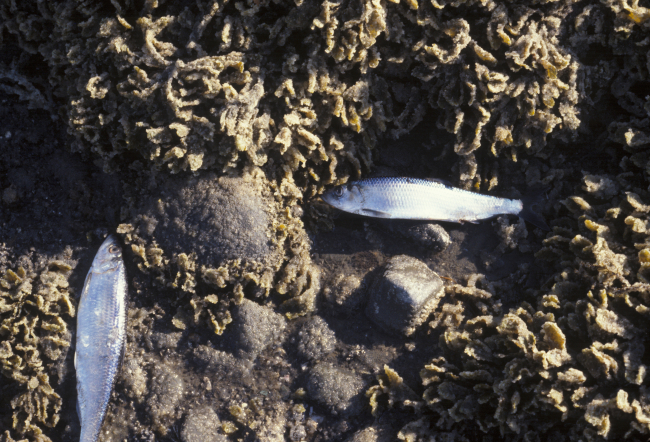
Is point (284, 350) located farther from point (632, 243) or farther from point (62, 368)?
point (632, 243)

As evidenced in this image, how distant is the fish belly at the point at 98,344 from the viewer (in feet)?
11.9

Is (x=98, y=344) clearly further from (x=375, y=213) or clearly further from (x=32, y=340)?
(x=375, y=213)

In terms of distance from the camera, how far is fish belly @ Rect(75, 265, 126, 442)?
3.61m

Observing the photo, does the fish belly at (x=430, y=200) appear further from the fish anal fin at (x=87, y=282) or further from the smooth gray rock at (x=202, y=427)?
the fish anal fin at (x=87, y=282)

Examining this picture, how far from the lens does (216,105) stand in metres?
3.50

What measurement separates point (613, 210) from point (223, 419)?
12.3 feet

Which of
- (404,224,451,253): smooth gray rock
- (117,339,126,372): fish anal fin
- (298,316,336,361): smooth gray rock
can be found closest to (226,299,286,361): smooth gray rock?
(298,316,336,361): smooth gray rock

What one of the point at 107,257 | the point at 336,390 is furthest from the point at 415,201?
the point at 107,257

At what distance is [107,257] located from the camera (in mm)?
3801

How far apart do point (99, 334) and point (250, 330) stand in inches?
52.1

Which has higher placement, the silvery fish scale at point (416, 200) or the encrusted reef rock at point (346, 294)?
the silvery fish scale at point (416, 200)

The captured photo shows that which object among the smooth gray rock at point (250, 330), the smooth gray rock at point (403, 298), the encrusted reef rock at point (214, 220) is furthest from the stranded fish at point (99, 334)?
the smooth gray rock at point (403, 298)

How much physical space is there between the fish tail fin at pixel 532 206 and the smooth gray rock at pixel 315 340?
213 centimetres

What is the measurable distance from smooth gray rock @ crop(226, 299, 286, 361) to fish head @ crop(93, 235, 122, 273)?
3.84 ft
